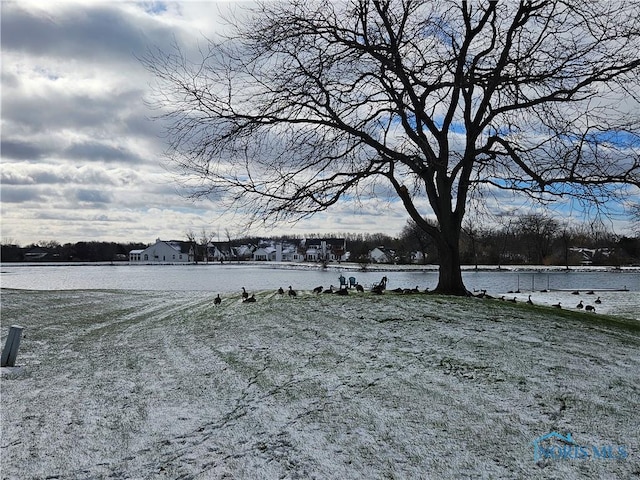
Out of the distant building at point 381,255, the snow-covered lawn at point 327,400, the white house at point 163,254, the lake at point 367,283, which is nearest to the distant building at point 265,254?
the white house at point 163,254

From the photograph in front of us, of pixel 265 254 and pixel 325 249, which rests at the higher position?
pixel 325 249

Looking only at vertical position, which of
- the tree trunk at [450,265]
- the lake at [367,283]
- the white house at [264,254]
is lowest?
the lake at [367,283]

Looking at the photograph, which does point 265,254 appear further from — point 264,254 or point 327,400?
point 327,400

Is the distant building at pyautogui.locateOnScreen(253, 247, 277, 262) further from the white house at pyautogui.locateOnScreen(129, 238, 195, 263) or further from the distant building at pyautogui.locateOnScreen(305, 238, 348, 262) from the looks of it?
the white house at pyautogui.locateOnScreen(129, 238, 195, 263)

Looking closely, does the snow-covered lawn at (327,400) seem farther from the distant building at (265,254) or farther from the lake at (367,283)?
the distant building at (265,254)

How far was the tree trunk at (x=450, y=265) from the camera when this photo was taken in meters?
13.8

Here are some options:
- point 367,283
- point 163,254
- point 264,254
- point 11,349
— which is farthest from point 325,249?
point 11,349

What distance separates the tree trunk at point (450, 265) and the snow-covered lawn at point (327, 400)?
4.58 m

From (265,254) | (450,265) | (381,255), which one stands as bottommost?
(450,265)

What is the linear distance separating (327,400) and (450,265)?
956 centimetres

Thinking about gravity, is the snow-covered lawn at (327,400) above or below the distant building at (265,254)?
below

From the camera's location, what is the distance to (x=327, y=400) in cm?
523

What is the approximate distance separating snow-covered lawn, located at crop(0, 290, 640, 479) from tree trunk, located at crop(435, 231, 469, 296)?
15.0 ft

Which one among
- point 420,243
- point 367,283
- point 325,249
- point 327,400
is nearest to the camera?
point 327,400
